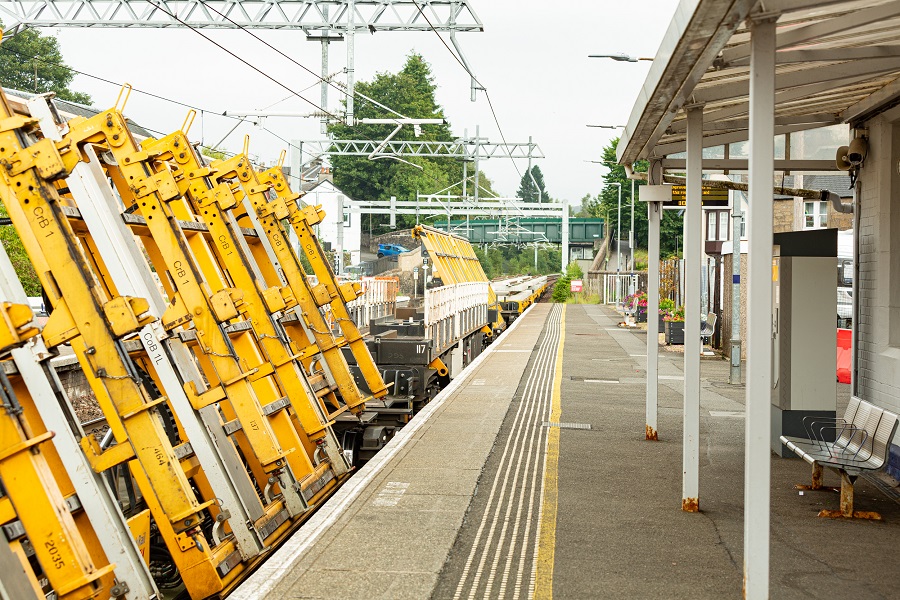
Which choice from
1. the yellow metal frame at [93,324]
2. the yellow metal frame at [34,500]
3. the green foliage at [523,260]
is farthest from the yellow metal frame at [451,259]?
the green foliage at [523,260]

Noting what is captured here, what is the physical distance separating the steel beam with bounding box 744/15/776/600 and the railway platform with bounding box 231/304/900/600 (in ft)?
2.06

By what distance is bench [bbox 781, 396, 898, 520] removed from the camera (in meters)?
7.82

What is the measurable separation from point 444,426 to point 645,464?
284cm

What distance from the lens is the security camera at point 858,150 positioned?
1023 cm

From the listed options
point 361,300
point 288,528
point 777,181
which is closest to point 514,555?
point 288,528

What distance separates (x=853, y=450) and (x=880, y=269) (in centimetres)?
228

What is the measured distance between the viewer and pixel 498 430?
11781 millimetres

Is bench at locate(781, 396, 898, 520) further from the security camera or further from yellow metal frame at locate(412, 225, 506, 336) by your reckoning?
yellow metal frame at locate(412, 225, 506, 336)

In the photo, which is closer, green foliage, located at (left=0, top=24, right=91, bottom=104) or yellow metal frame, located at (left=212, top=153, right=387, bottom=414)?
yellow metal frame, located at (left=212, top=153, right=387, bottom=414)

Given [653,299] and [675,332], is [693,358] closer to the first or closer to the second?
[653,299]

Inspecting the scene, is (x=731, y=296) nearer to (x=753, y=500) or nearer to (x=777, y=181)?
(x=777, y=181)

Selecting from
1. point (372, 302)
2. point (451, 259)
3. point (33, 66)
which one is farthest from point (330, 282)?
point (33, 66)

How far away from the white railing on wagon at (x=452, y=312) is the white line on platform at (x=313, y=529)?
184 inches

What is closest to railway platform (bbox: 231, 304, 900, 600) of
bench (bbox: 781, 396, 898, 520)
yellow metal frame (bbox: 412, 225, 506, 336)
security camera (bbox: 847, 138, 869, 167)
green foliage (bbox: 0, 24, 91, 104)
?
bench (bbox: 781, 396, 898, 520)
